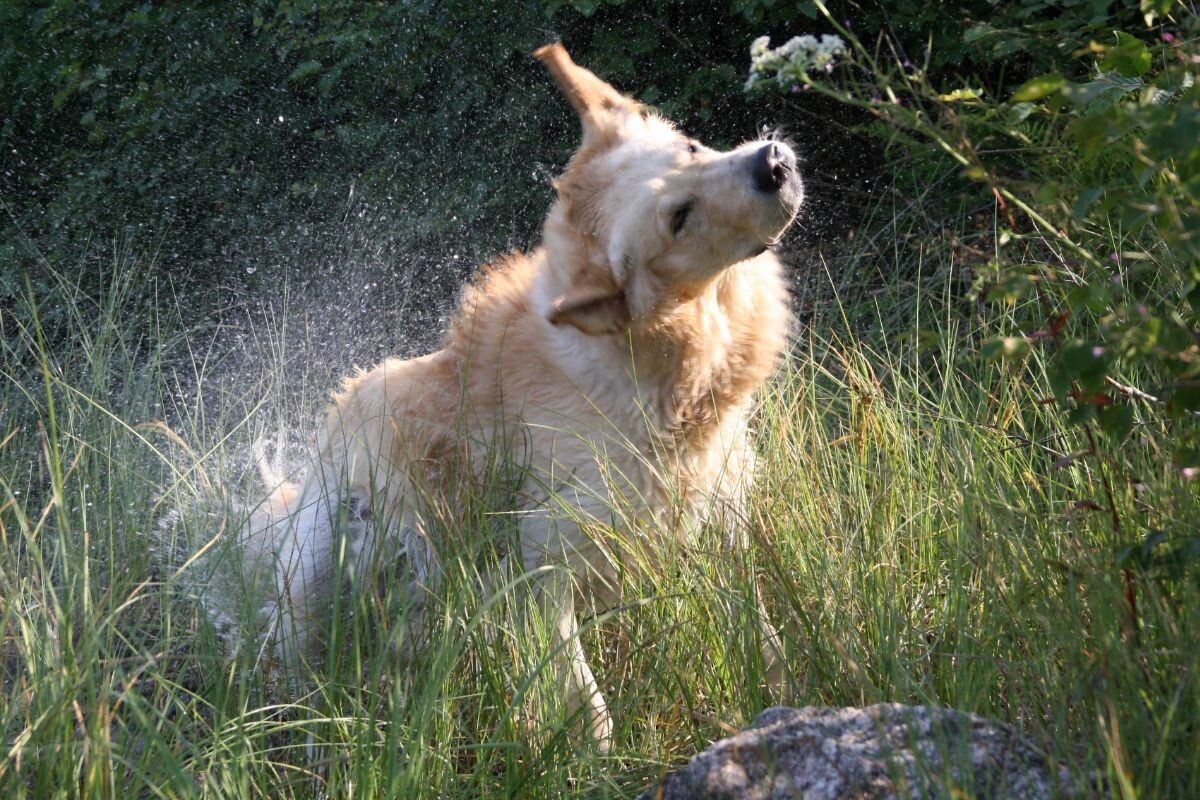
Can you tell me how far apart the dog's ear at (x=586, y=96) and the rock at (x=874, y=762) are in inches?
86.0

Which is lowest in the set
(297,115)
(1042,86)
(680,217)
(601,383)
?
(601,383)

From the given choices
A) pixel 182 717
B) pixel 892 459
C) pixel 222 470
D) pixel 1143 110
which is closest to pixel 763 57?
pixel 1143 110

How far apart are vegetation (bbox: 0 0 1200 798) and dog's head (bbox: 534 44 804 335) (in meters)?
0.42

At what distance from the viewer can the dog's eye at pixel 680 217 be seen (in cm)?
343

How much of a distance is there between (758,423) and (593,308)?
3.06 ft

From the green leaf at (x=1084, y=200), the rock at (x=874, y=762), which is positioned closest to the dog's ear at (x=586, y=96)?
the green leaf at (x=1084, y=200)

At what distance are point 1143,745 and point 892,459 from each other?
5.14ft

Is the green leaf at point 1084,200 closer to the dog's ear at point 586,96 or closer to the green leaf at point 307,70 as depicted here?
the dog's ear at point 586,96

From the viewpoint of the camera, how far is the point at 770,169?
3.36 metres

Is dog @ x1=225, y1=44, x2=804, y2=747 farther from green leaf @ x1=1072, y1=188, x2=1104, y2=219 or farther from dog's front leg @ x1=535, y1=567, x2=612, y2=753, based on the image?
green leaf @ x1=1072, y1=188, x2=1104, y2=219

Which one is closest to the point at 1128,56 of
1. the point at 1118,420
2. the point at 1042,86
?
the point at 1042,86

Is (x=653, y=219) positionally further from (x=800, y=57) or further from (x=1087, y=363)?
(x=1087, y=363)

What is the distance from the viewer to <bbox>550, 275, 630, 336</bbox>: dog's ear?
3428 millimetres

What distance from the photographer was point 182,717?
2609 mm
